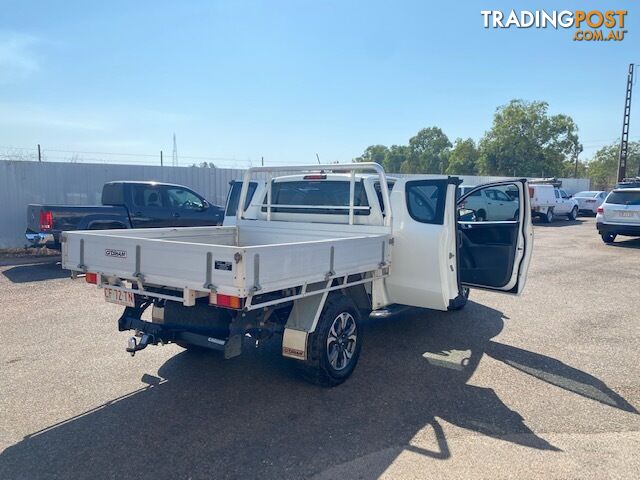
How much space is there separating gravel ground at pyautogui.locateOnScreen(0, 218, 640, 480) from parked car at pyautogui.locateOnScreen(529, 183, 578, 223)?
736 inches

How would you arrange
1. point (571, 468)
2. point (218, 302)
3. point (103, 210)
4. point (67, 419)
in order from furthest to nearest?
1. point (103, 210)
2. point (67, 419)
3. point (218, 302)
4. point (571, 468)

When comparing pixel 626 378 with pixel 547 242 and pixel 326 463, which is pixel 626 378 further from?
pixel 547 242

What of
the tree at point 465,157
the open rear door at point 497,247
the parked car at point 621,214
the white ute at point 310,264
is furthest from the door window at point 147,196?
the tree at point 465,157

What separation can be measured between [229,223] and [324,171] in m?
2.41

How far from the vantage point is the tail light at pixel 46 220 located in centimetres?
969

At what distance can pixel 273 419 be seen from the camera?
3.77m

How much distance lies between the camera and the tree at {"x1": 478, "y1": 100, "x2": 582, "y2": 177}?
153 ft

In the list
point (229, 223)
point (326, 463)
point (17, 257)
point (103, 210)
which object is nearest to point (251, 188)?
point (229, 223)

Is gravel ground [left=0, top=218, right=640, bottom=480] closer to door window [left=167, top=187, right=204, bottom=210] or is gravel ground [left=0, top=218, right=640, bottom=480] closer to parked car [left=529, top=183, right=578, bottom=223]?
door window [left=167, top=187, right=204, bottom=210]

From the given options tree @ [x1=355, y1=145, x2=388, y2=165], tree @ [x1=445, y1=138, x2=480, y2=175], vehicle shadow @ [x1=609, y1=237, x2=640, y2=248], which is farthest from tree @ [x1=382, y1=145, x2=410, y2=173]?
vehicle shadow @ [x1=609, y1=237, x2=640, y2=248]

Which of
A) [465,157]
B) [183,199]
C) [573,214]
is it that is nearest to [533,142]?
[465,157]

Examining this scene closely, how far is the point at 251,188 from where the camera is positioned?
8.12m

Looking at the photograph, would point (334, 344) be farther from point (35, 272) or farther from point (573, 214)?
point (573, 214)

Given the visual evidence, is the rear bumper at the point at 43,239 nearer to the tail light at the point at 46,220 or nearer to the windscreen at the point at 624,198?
the tail light at the point at 46,220
